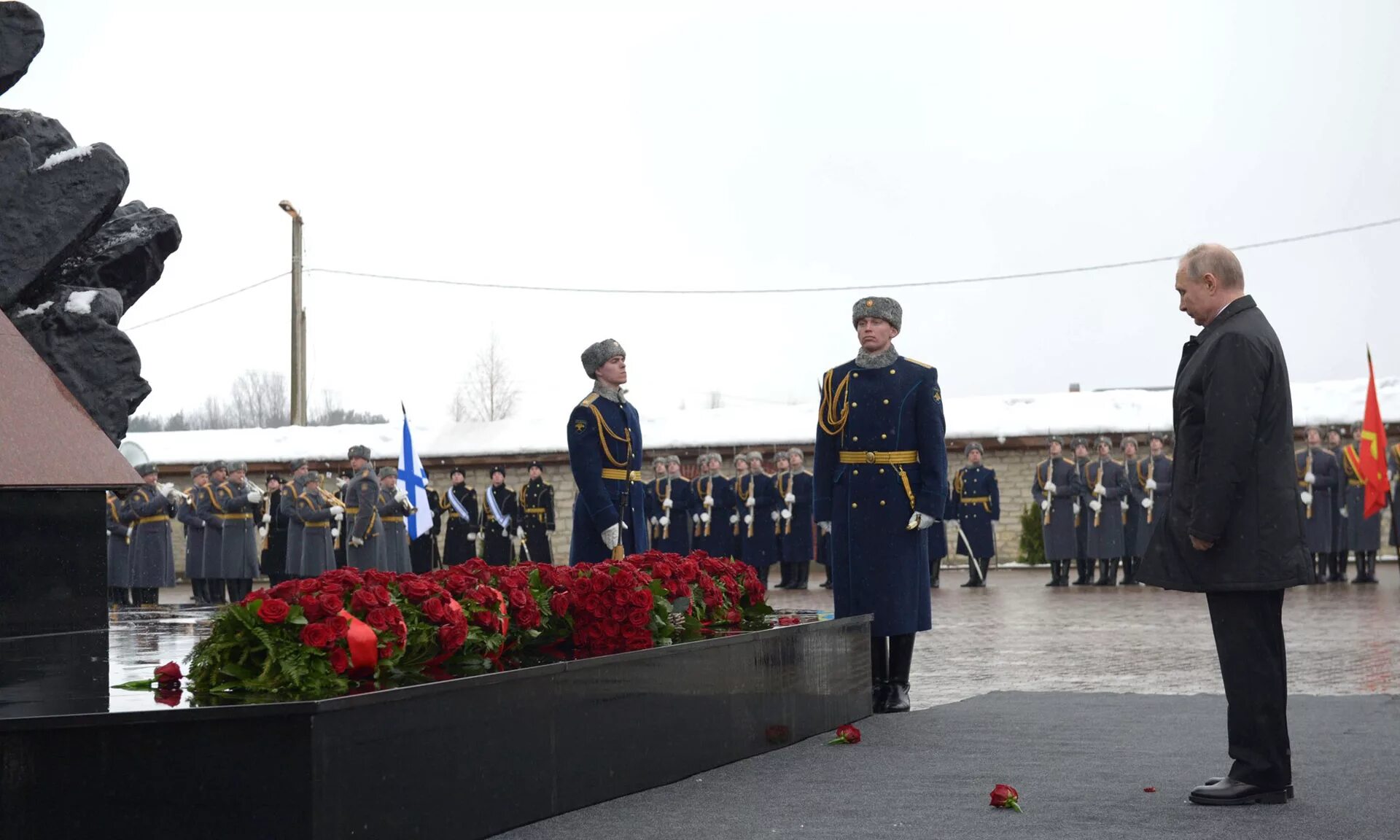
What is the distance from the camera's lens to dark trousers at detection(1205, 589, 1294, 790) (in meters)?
4.66

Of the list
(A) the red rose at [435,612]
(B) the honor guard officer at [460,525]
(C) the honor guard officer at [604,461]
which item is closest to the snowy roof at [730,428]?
(B) the honor guard officer at [460,525]

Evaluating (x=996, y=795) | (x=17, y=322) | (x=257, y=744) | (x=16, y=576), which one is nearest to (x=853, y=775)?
(x=996, y=795)

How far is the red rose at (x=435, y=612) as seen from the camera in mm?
4461

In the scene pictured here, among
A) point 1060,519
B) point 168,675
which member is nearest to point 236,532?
point 1060,519

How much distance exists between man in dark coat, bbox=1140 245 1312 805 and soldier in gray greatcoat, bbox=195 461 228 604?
1730 cm

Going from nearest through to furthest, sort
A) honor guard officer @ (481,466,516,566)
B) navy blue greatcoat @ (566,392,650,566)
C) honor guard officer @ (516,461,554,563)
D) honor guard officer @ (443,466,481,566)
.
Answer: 1. navy blue greatcoat @ (566,392,650,566)
2. honor guard officer @ (516,461,554,563)
3. honor guard officer @ (481,466,516,566)
4. honor guard officer @ (443,466,481,566)

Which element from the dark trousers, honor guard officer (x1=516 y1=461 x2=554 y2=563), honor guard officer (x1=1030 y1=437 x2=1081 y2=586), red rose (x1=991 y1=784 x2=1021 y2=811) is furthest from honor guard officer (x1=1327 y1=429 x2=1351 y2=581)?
red rose (x1=991 y1=784 x2=1021 y2=811)

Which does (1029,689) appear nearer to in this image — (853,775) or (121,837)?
(853,775)

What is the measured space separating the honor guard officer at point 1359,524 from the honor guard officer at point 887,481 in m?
13.9

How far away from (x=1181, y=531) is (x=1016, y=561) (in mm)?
21595

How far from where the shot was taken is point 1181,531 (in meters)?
4.82

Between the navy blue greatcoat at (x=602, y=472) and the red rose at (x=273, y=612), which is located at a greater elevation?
the navy blue greatcoat at (x=602, y=472)

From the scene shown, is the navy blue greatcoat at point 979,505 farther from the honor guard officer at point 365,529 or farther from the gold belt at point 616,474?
the gold belt at point 616,474

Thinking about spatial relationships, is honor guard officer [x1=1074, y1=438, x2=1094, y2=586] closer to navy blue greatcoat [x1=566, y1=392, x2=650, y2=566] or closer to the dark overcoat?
navy blue greatcoat [x1=566, y1=392, x2=650, y2=566]
